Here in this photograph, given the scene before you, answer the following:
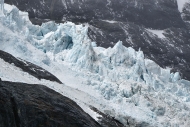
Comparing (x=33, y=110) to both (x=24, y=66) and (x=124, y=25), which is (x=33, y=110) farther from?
(x=124, y=25)

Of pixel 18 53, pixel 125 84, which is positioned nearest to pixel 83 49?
pixel 125 84

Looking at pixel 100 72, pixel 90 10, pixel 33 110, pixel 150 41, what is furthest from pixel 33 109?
pixel 90 10

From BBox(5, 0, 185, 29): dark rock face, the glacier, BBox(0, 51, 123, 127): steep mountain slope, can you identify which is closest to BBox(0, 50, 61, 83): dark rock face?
the glacier

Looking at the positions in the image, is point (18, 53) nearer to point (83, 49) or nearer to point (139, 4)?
point (83, 49)

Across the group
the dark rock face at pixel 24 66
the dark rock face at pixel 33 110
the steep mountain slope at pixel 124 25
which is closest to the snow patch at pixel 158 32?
the steep mountain slope at pixel 124 25

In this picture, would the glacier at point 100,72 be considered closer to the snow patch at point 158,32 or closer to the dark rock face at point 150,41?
the dark rock face at point 150,41

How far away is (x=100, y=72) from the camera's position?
4338cm

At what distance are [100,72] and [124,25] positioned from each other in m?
141

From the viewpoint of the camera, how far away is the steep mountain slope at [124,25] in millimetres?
161375

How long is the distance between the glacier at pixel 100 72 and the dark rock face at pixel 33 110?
32.0ft

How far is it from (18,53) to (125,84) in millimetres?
11658

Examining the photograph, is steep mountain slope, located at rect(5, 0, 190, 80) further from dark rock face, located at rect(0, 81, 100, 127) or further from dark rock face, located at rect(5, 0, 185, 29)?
dark rock face, located at rect(0, 81, 100, 127)

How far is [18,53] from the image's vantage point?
110ft

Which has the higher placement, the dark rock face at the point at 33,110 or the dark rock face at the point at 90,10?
the dark rock face at the point at 90,10
